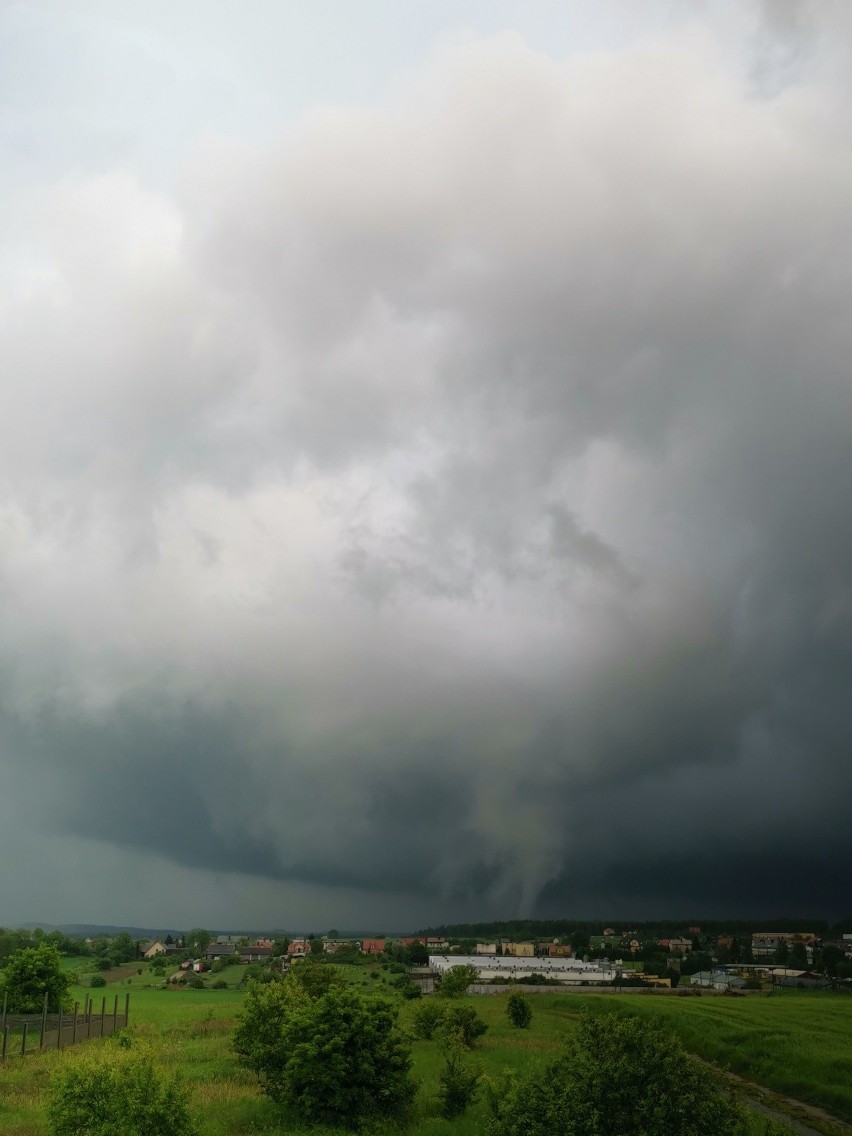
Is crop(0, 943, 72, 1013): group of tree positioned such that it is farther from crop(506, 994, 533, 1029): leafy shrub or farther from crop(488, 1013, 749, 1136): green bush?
crop(488, 1013, 749, 1136): green bush

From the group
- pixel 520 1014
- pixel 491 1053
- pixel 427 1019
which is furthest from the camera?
pixel 520 1014

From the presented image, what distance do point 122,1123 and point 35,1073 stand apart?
77.2ft

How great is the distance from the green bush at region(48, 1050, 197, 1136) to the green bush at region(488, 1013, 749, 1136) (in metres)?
12.7

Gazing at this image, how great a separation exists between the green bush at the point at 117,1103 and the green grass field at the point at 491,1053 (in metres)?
3.96

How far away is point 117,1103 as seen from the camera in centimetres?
2664

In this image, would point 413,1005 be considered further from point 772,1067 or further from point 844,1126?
point 844,1126

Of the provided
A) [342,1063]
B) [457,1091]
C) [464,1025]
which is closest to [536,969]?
[464,1025]

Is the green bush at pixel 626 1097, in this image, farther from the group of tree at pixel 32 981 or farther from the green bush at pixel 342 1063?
the group of tree at pixel 32 981

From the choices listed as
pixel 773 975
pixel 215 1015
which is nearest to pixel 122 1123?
pixel 215 1015

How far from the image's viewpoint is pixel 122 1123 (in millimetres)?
26109

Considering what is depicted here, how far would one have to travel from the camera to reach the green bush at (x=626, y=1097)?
1730cm

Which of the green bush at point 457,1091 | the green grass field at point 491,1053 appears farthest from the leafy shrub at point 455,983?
the green bush at point 457,1091

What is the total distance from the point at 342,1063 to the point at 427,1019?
1472 inches

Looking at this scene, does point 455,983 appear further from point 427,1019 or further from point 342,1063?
point 342,1063
